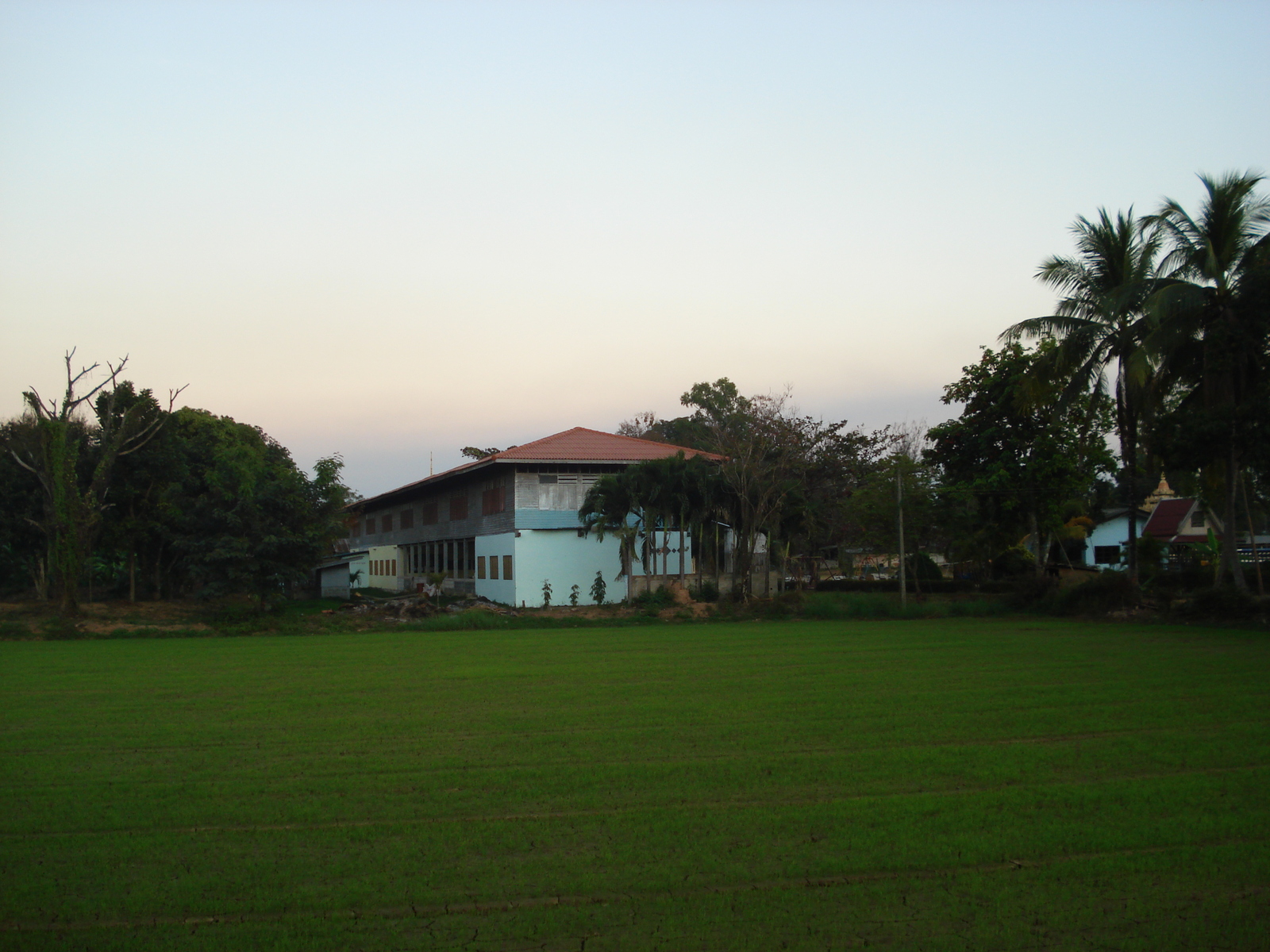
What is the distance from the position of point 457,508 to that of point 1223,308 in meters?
29.9

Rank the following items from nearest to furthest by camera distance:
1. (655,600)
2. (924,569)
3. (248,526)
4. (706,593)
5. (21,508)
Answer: (248,526), (655,600), (706,593), (21,508), (924,569)

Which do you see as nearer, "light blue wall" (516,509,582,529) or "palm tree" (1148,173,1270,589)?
"palm tree" (1148,173,1270,589)

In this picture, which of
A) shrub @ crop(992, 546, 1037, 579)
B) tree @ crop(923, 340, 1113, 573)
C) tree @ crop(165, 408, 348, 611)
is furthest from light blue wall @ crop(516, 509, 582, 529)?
shrub @ crop(992, 546, 1037, 579)

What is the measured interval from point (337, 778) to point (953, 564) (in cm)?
4760

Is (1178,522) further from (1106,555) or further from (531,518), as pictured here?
(531,518)

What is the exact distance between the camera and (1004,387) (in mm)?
35094

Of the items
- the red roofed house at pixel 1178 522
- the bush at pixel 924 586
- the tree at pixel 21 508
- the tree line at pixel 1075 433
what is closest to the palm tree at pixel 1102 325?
the tree line at pixel 1075 433

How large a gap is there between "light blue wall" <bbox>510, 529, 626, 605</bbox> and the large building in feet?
0.10

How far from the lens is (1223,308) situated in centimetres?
2483

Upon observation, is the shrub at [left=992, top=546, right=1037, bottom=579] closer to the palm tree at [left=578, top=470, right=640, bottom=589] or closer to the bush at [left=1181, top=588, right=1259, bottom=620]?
the bush at [left=1181, top=588, right=1259, bottom=620]

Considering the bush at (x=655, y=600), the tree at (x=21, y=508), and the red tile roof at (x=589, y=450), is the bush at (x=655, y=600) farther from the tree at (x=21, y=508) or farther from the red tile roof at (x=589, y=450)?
the tree at (x=21, y=508)

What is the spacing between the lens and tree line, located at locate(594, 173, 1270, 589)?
80.4 ft

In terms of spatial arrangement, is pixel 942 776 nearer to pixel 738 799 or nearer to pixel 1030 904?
pixel 738 799

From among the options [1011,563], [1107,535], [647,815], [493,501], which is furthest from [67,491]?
[1107,535]
